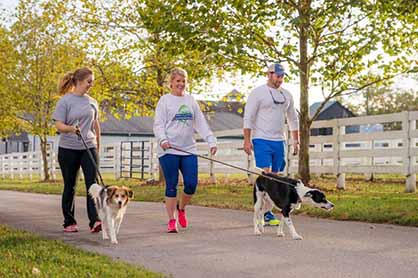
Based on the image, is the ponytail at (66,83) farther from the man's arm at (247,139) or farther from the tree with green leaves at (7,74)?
the tree with green leaves at (7,74)

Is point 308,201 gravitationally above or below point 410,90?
below

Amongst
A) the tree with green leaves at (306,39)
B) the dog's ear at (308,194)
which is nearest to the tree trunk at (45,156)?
the tree with green leaves at (306,39)

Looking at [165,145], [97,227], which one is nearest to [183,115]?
[165,145]

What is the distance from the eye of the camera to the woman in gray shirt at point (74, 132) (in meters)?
8.64

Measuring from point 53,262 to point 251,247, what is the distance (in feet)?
7.05

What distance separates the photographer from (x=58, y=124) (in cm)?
852

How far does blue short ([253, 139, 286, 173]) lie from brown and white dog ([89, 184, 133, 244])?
1860 millimetres

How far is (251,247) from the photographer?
7.35m

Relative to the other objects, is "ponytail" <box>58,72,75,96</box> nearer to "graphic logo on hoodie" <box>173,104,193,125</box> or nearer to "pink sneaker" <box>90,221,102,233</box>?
"graphic logo on hoodie" <box>173,104,193,125</box>

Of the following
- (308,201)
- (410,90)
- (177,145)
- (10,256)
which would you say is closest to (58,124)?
(177,145)

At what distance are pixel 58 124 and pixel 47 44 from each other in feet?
82.1

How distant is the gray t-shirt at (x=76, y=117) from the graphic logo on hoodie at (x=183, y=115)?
43.4 inches

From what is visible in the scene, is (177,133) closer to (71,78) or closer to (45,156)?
(71,78)

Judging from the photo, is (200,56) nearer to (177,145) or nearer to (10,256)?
(177,145)
